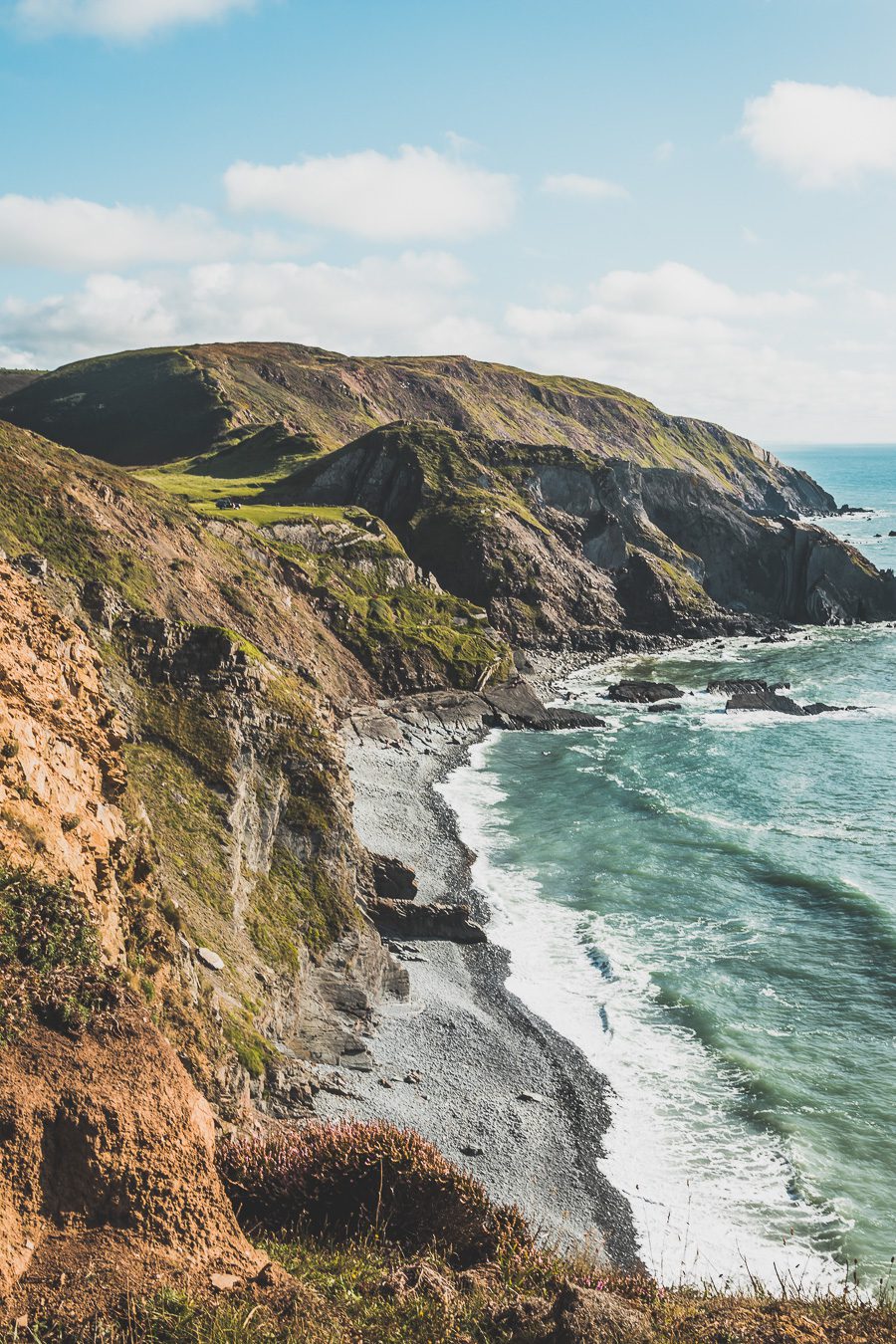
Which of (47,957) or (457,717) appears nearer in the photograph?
(47,957)

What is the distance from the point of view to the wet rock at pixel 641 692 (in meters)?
88.5

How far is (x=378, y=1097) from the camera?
90.0 ft

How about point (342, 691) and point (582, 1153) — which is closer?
point (582, 1153)

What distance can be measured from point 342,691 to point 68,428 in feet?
490

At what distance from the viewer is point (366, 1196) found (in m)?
14.2

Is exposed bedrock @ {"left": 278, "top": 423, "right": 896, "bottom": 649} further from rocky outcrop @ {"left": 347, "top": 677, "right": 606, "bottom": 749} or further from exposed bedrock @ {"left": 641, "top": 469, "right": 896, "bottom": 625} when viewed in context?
rocky outcrop @ {"left": 347, "top": 677, "right": 606, "bottom": 749}

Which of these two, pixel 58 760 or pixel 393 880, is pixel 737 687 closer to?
pixel 393 880

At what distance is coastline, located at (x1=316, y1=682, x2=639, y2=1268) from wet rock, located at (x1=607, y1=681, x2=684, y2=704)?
48344mm

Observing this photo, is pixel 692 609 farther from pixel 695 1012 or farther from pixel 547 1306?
pixel 547 1306

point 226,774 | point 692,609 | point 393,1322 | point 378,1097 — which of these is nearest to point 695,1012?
point 378,1097

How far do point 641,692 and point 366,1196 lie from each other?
78294mm

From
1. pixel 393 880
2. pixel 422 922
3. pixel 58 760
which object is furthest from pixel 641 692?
pixel 58 760

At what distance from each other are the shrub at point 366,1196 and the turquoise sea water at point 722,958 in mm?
6495

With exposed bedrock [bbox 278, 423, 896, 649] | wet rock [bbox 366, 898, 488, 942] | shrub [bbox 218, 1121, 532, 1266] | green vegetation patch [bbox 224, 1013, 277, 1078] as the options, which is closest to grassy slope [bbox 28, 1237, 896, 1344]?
shrub [bbox 218, 1121, 532, 1266]
